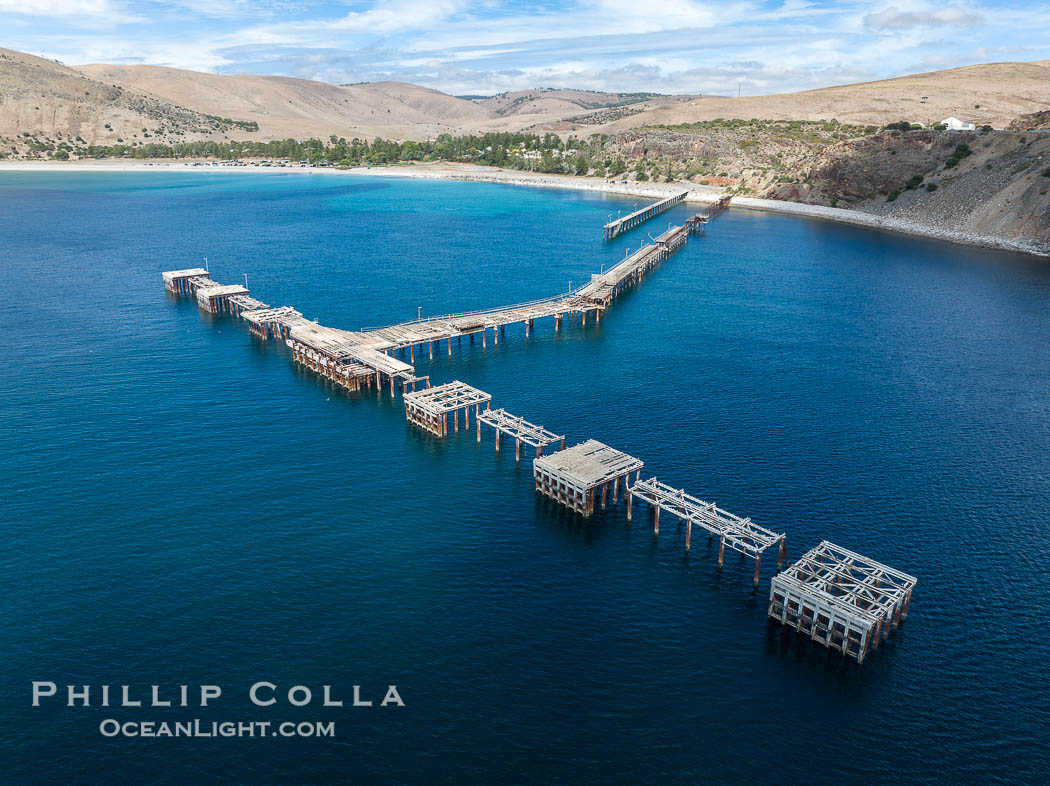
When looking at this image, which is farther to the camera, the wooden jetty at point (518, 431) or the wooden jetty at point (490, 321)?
the wooden jetty at point (490, 321)

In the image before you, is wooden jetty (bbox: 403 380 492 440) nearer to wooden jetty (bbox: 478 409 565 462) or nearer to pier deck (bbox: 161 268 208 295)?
wooden jetty (bbox: 478 409 565 462)

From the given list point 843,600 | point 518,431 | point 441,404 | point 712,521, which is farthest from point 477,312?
point 843,600

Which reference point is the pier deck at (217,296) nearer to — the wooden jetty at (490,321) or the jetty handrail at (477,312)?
the jetty handrail at (477,312)

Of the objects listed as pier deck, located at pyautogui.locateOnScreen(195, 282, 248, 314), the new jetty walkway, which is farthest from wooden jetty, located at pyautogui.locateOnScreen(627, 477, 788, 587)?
pier deck, located at pyautogui.locateOnScreen(195, 282, 248, 314)

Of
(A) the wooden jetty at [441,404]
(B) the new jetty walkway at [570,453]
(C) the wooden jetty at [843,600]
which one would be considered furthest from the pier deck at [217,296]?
(C) the wooden jetty at [843,600]

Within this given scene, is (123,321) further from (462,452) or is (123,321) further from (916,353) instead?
(916,353)

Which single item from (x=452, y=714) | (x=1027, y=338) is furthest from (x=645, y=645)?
(x=1027, y=338)

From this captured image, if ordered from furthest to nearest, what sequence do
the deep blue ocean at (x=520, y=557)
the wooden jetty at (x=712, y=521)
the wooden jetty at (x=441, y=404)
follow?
the wooden jetty at (x=441, y=404) < the wooden jetty at (x=712, y=521) < the deep blue ocean at (x=520, y=557)
